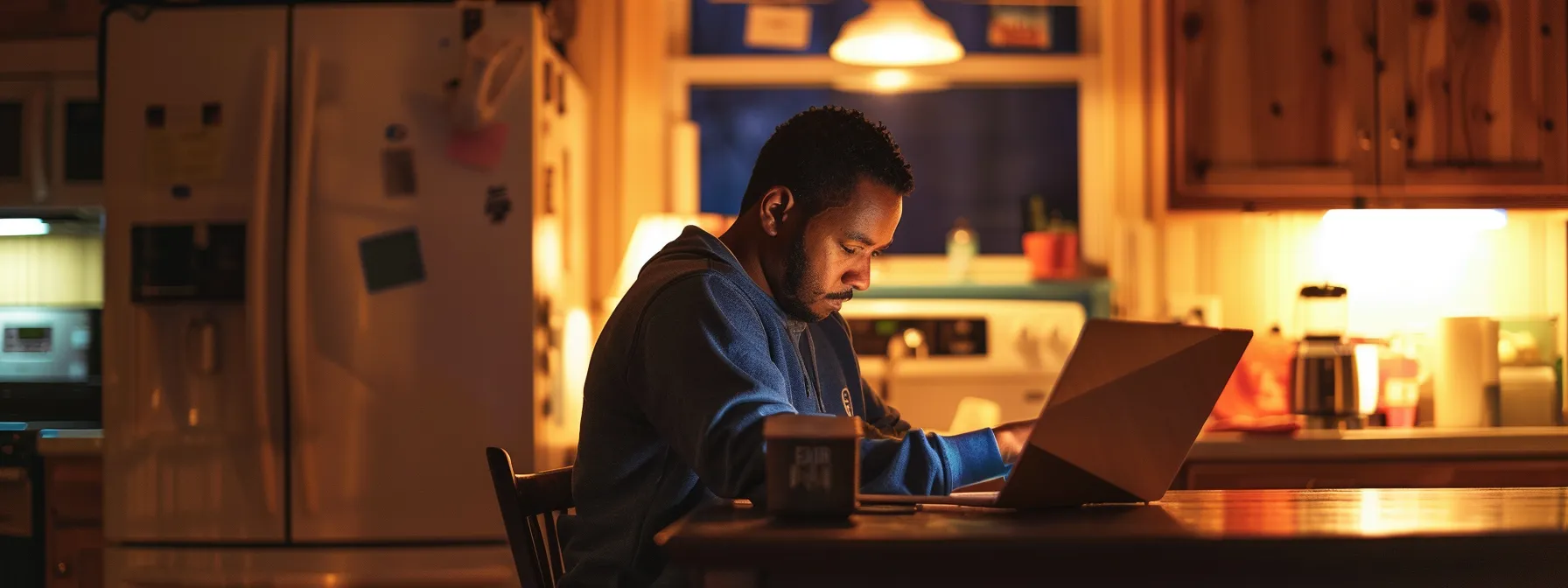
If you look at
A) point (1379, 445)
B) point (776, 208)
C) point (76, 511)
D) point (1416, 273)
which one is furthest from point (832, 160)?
point (1416, 273)

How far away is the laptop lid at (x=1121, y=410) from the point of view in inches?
48.2

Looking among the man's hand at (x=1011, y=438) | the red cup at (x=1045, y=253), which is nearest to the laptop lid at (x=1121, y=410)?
the man's hand at (x=1011, y=438)

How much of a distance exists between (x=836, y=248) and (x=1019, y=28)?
→ 2.12 metres

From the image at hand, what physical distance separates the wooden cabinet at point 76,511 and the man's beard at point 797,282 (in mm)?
1908

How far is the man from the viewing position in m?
1.31

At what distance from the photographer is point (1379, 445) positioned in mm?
2646

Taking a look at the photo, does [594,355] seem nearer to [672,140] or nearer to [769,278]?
[769,278]

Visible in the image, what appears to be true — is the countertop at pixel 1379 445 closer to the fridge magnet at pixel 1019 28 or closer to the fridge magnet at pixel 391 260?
the fridge magnet at pixel 1019 28

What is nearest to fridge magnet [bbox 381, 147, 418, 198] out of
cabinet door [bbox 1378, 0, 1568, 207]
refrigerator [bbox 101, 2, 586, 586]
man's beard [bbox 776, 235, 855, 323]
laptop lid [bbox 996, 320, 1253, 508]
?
refrigerator [bbox 101, 2, 586, 586]

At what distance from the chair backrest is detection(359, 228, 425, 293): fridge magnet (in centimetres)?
114

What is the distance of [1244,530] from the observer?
1160mm

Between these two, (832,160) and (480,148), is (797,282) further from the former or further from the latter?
(480,148)

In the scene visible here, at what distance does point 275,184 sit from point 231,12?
1.25 ft

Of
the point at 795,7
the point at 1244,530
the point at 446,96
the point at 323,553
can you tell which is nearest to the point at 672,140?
the point at 795,7
